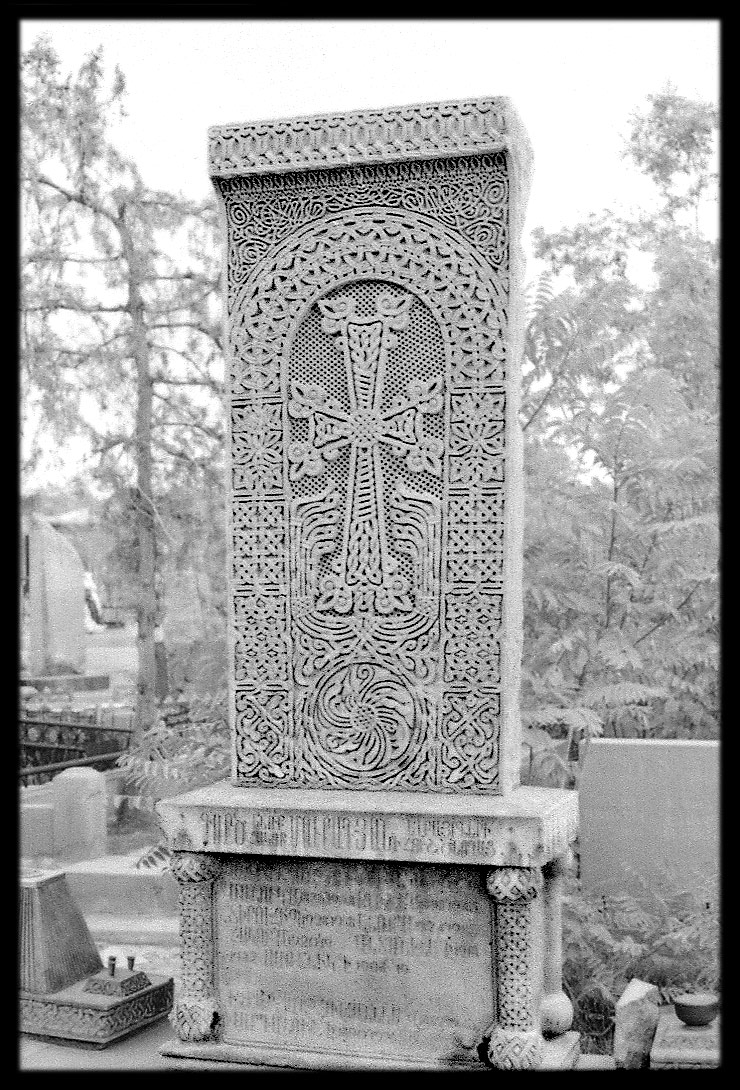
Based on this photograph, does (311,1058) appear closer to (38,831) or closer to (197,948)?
(197,948)

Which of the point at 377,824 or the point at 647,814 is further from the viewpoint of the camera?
the point at 647,814

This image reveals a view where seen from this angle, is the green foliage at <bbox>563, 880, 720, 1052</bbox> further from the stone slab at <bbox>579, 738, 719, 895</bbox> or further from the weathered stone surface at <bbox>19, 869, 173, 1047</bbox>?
the weathered stone surface at <bbox>19, 869, 173, 1047</bbox>

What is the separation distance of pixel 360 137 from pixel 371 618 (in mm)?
1732

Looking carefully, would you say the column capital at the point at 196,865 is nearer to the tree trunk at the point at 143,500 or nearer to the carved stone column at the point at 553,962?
the carved stone column at the point at 553,962

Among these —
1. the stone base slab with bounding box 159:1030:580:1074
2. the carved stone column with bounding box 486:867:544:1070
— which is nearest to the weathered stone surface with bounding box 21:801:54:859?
the stone base slab with bounding box 159:1030:580:1074

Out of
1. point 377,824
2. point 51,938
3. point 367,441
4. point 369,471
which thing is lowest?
point 51,938

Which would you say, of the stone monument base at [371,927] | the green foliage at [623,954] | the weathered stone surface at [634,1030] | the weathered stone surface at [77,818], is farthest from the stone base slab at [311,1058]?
the weathered stone surface at [77,818]

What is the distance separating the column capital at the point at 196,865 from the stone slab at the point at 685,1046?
187 centimetres

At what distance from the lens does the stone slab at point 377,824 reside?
4211 millimetres

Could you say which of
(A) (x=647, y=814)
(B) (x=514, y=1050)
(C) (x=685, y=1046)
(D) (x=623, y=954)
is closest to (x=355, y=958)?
(B) (x=514, y=1050)

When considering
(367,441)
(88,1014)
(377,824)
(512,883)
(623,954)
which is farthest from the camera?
(88,1014)

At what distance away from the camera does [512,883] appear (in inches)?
166

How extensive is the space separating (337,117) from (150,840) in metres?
7.91

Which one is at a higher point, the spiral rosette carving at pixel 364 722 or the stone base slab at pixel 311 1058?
the spiral rosette carving at pixel 364 722
